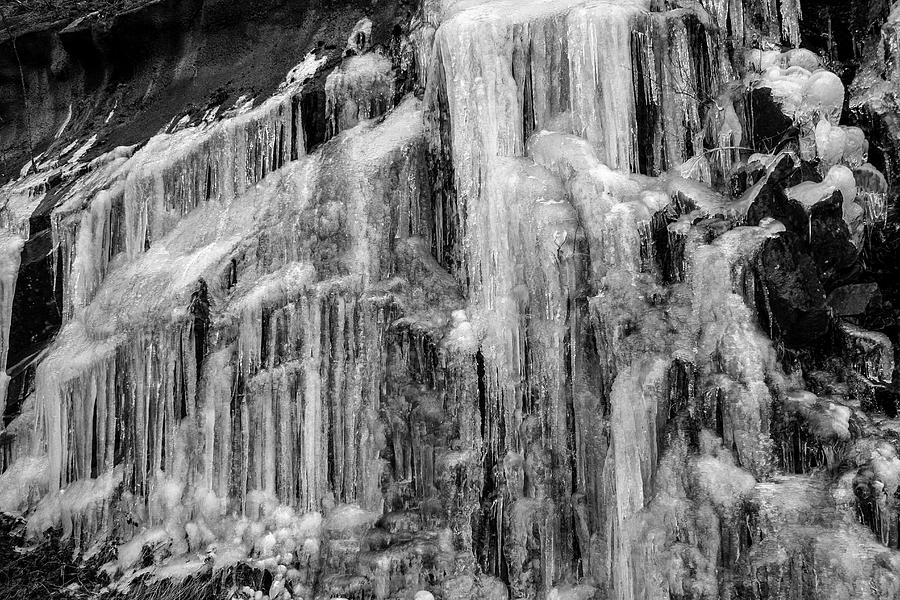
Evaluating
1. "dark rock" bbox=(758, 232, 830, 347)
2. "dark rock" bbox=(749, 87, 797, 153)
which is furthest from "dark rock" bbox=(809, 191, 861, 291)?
"dark rock" bbox=(749, 87, 797, 153)

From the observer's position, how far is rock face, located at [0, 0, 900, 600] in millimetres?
6711

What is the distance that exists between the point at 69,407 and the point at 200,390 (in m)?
2.02

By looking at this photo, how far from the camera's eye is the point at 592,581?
7.36m

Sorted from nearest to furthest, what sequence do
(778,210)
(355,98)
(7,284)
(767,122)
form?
(778,210) < (767,122) < (355,98) < (7,284)

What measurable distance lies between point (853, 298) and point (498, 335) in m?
3.09

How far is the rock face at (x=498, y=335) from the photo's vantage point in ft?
22.0

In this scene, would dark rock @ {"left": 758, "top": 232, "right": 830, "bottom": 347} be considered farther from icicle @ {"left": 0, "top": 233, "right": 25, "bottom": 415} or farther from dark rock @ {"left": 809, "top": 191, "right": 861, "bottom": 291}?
icicle @ {"left": 0, "top": 233, "right": 25, "bottom": 415}

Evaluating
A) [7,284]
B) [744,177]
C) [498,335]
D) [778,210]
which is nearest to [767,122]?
[744,177]

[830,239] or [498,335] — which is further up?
[830,239]

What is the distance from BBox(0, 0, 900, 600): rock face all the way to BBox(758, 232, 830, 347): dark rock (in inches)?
1.1

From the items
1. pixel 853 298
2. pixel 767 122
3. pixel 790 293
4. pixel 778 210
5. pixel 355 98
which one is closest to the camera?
pixel 790 293

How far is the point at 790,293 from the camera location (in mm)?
6996

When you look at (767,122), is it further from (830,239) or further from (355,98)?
(355,98)

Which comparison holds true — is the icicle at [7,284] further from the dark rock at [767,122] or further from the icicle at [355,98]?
the dark rock at [767,122]
